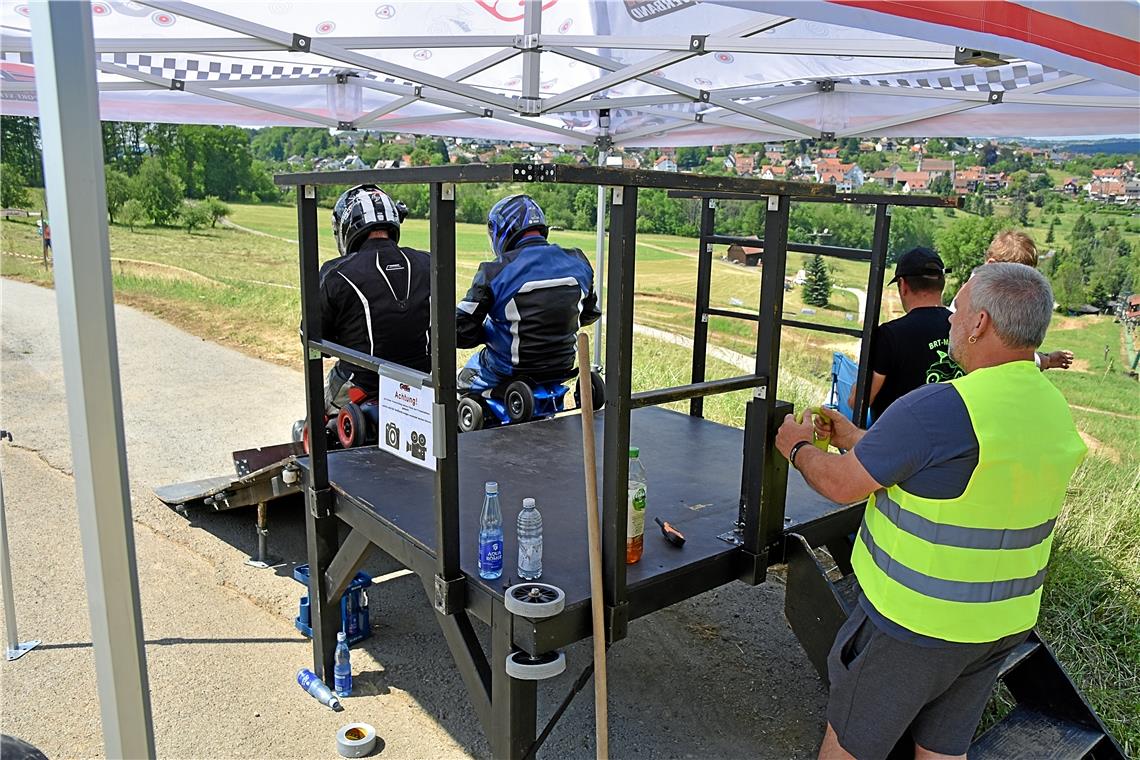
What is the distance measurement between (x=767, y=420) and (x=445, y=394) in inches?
44.6

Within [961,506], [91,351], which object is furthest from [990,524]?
[91,351]

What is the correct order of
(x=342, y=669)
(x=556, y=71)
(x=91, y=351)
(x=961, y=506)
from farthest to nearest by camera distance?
(x=556, y=71) → (x=342, y=669) → (x=961, y=506) → (x=91, y=351)

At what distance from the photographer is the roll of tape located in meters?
3.23

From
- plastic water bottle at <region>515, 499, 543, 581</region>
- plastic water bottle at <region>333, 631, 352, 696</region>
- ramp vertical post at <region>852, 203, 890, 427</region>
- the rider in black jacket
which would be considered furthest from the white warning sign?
ramp vertical post at <region>852, 203, 890, 427</region>

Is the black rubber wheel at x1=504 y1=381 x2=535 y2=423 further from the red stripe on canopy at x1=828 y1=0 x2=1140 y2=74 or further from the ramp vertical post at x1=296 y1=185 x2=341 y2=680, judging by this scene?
the red stripe on canopy at x1=828 y1=0 x2=1140 y2=74

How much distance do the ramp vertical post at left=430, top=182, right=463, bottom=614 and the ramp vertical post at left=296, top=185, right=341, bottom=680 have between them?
94 cm

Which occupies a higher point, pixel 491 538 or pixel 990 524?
pixel 990 524

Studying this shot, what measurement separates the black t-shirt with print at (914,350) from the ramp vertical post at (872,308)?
0.05 meters

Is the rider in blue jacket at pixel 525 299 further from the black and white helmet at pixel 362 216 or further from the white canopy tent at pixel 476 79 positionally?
the white canopy tent at pixel 476 79

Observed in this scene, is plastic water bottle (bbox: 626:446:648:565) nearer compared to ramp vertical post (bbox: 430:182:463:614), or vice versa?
ramp vertical post (bbox: 430:182:463:614)

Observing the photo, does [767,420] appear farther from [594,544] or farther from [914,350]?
[914,350]

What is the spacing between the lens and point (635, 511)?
266 cm

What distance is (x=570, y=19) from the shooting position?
16.5ft

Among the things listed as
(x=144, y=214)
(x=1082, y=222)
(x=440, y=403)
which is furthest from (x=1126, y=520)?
(x=144, y=214)
